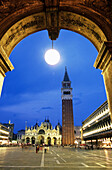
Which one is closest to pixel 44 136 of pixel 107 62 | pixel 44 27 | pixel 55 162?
pixel 55 162

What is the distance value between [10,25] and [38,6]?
1501 millimetres

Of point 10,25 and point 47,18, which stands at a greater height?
point 47,18

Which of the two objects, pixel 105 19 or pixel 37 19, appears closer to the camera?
pixel 105 19

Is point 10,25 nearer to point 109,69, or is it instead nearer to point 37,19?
point 37,19

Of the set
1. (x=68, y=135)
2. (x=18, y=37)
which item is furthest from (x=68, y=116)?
(x=18, y=37)

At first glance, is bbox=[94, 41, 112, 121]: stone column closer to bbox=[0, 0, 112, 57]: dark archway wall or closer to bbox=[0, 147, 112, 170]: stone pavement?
bbox=[0, 0, 112, 57]: dark archway wall

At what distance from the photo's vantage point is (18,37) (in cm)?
711

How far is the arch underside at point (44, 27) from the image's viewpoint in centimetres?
625

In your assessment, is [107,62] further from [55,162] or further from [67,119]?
[67,119]

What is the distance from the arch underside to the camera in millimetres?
6246

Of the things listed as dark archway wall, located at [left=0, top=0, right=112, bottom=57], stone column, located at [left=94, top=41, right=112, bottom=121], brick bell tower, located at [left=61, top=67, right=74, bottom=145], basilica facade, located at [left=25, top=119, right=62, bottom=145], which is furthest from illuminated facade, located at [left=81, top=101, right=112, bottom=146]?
basilica facade, located at [left=25, top=119, right=62, bottom=145]

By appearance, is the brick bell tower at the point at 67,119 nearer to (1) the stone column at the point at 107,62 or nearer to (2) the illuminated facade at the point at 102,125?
(2) the illuminated facade at the point at 102,125

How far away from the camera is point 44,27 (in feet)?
23.3

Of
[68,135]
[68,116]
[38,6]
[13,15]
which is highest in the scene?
[68,116]
